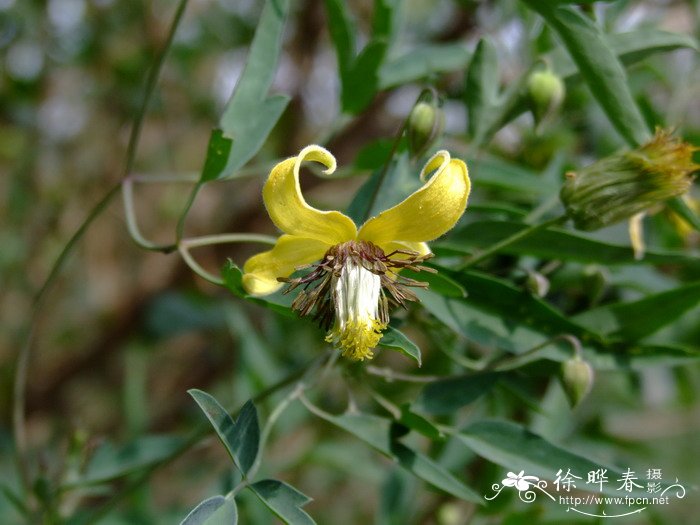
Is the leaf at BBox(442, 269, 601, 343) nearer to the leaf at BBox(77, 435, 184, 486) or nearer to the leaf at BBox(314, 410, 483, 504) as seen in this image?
the leaf at BBox(314, 410, 483, 504)

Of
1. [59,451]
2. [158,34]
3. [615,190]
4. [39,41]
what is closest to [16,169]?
[39,41]

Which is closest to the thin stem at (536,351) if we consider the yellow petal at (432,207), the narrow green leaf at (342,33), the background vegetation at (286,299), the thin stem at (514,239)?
the background vegetation at (286,299)

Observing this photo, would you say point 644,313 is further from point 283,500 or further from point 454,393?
point 283,500

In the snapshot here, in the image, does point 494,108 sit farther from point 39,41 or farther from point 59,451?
point 39,41

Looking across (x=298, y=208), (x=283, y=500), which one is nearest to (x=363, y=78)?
(x=298, y=208)

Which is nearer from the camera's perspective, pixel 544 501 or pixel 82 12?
pixel 544 501

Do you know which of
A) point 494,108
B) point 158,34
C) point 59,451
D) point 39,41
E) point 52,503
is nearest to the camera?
point 494,108

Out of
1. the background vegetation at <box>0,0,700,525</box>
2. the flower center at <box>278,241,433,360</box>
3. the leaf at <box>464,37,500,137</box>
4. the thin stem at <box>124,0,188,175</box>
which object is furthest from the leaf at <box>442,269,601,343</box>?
the thin stem at <box>124,0,188,175</box>
